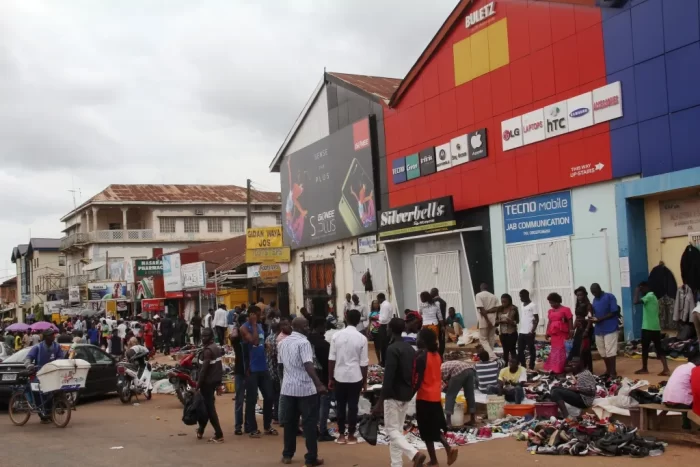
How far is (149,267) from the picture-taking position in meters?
44.3

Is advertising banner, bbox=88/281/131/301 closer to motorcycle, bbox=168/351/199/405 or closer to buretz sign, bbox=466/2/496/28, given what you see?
buretz sign, bbox=466/2/496/28

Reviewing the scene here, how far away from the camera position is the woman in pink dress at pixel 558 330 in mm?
14438

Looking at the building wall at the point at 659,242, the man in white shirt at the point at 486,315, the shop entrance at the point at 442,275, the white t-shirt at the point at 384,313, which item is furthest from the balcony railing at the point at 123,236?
the building wall at the point at 659,242

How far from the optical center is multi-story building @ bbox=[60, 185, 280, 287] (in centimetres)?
6938

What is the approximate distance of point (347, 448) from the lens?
10492 millimetres

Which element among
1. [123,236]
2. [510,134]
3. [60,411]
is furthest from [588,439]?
[123,236]

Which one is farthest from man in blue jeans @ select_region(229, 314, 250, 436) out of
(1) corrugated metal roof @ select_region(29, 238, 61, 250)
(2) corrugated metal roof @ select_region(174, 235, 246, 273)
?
(1) corrugated metal roof @ select_region(29, 238, 61, 250)

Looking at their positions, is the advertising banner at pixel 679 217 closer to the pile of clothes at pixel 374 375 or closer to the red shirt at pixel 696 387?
the pile of clothes at pixel 374 375

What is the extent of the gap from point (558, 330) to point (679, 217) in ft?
15.4

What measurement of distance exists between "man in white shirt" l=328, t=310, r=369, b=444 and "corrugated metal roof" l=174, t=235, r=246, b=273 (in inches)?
1173

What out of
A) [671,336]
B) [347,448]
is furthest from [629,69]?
[347,448]

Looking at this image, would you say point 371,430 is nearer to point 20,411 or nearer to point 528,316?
point 528,316

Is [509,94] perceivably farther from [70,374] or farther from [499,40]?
[70,374]

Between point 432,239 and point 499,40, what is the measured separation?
675cm
